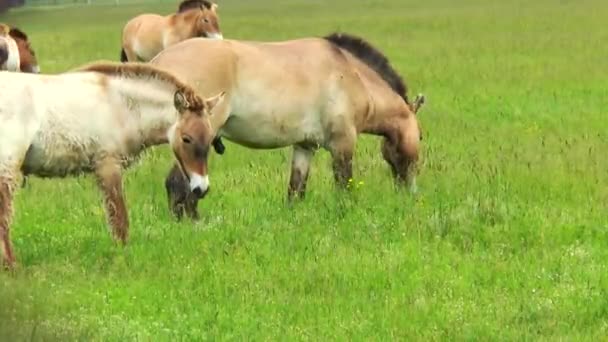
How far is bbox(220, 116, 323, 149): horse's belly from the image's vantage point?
10.3 metres

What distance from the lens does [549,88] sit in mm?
19391

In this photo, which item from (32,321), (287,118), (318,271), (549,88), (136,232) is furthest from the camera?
(549,88)

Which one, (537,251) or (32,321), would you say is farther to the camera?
(537,251)

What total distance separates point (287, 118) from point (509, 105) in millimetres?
7743

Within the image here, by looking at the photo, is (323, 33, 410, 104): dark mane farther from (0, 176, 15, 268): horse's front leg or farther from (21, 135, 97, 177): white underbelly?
(0, 176, 15, 268): horse's front leg

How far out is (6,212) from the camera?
27.3ft

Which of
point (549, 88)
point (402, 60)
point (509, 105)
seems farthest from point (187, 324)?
point (402, 60)

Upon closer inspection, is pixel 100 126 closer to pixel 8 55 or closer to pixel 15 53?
pixel 8 55

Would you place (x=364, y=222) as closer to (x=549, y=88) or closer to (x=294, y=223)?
(x=294, y=223)

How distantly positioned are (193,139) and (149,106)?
52cm

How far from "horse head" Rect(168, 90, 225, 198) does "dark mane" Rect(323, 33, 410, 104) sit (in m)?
2.85

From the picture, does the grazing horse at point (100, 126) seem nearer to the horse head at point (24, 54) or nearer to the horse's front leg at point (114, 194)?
the horse's front leg at point (114, 194)

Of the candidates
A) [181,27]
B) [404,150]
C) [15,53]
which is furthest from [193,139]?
[181,27]

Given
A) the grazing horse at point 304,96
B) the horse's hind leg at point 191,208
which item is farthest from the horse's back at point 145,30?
the horse's hind leg at point 191,208
